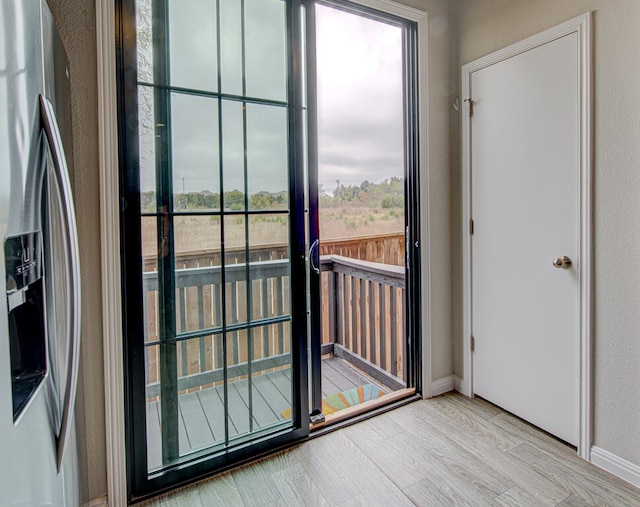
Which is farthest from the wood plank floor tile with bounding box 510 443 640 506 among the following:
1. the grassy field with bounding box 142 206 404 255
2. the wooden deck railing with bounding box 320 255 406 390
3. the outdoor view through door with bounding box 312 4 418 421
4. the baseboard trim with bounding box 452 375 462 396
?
the grassy field with bounding box 142 206 404 255

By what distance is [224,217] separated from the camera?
1.83 metres

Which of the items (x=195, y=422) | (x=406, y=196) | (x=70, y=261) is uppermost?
(x=406, y=196)

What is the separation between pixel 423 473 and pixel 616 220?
4.82 ft

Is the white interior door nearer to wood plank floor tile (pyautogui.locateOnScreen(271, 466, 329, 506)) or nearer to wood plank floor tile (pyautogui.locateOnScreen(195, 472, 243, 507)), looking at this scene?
wood plank floor tile (pyautogui.locateOnScreen(271, 466, 329, 506))

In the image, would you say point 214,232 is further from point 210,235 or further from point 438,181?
point 438,181

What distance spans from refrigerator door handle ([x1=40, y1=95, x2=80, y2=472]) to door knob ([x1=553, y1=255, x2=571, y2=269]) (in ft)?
6.85

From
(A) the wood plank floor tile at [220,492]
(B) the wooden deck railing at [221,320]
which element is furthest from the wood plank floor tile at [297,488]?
(B) the wooden deck railing at [221,320]

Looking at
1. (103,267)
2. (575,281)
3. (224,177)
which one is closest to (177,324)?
(103,267)

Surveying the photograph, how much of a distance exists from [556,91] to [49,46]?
213cm

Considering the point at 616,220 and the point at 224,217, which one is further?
the point at 224,217

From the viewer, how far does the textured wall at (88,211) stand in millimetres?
1481

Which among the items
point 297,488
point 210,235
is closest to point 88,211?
point 210,235

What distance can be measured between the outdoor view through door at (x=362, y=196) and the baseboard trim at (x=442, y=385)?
0.24 m

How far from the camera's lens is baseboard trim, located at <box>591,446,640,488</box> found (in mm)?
1677
